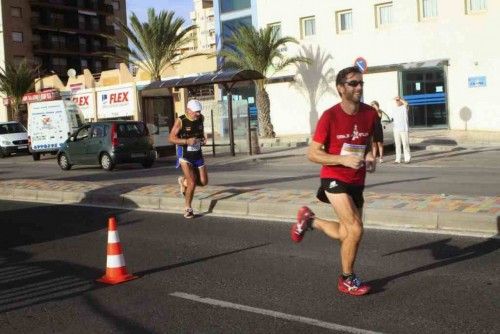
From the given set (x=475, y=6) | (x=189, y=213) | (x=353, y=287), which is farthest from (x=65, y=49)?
(x=353, y=287)

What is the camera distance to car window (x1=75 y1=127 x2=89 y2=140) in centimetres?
2186

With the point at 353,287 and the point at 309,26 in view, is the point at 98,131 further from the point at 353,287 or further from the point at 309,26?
the point at 353,287

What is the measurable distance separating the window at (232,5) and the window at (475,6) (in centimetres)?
1428

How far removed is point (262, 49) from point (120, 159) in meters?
13.4

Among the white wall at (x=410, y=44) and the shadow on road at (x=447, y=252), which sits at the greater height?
the white wall at (x=410, y=44)

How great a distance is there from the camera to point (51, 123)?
28062 millimetres

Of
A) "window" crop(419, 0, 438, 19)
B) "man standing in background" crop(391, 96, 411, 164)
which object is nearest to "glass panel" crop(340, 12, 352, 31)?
"window" crop(419, 0, 438, 19)

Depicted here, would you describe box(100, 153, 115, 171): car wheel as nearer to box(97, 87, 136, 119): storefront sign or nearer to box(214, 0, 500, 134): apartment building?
box(97, 87, 136, 119): storefront sign

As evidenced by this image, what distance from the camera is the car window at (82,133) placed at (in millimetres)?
21859

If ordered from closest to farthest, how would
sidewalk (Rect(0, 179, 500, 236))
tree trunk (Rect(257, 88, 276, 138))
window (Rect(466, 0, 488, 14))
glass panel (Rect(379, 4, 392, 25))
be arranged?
sidewalk (Rect(0, 179, 500, 236))
window (Rect(466, 0, 488, 14))
glass panel (Rect(379, 4, 392, 25))
tree trunk (Rect(257, 88, 276, 138))

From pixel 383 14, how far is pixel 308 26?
4.48m

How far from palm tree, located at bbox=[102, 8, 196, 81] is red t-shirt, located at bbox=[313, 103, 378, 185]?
31358 millimetres

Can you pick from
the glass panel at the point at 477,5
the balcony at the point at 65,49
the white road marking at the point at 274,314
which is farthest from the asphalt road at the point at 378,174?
the balcony at the point at 65,49

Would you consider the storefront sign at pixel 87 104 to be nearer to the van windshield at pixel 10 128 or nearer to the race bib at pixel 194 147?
the van windshield at pixel 10 128
